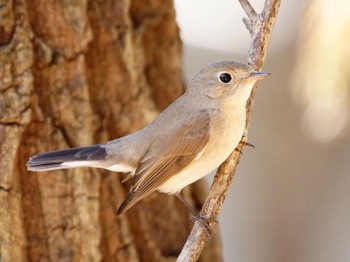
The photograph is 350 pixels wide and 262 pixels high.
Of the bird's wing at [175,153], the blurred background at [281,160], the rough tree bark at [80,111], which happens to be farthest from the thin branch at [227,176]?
the blurred background at [281,160]

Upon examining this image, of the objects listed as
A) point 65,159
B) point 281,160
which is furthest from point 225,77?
point 281,160

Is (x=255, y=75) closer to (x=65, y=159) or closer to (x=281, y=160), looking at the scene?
(x=65, y=159)

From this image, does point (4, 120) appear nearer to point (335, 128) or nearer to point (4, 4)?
point (4, 4)

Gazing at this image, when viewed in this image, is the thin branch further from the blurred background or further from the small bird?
the blurred background

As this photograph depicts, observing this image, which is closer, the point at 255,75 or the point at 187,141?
the point at 255,75

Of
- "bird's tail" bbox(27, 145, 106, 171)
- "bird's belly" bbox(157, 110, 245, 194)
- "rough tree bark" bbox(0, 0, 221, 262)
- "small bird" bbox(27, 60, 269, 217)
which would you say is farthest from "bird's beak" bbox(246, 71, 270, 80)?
"rough tree bark" bbox(0, 0, 221, 262)

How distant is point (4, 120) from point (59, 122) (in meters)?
0.23

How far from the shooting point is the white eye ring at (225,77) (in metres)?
2.83

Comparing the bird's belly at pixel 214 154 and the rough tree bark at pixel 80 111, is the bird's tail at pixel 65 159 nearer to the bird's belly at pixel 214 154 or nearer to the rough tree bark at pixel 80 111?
the bird's belly at pixel 214 154

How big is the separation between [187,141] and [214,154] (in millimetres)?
104

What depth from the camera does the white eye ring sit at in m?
2.83

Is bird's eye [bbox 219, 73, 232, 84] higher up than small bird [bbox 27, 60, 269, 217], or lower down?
higher up

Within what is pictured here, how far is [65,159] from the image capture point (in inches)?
114

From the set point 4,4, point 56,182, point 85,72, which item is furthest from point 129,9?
point 56,182
